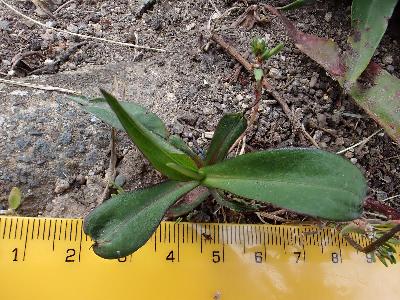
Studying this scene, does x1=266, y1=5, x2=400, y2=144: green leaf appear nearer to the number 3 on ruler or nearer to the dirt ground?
the dirt ground

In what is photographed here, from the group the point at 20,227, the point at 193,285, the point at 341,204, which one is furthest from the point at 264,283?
the point at 20,227

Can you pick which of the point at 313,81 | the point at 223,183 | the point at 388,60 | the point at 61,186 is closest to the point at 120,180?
the point at 61,186

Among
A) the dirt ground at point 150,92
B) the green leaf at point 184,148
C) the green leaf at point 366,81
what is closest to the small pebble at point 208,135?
the dirt ground at point 150,92

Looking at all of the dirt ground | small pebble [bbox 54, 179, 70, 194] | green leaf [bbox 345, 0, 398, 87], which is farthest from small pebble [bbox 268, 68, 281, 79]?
small pebble [bbox 54, 179, 70, 194]

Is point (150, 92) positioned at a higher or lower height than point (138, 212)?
higher

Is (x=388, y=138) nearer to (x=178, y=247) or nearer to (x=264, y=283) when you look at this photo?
(x=264, y=283)

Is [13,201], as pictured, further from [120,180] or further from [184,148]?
[184,148]
